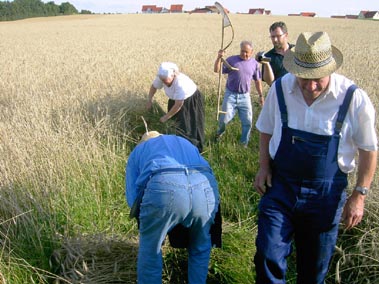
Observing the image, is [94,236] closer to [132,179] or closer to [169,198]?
[132,179]

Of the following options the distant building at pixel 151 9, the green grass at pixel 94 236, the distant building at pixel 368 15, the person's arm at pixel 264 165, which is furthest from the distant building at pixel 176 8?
the person's arm at pixel 264 165

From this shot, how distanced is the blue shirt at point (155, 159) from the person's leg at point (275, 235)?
0.47 m

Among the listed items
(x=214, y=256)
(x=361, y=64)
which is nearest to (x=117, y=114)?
(x=214, y=256)

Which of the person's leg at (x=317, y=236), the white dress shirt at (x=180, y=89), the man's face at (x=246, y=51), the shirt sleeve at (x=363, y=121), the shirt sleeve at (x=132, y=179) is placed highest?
the man's face at (x=246, y=51)

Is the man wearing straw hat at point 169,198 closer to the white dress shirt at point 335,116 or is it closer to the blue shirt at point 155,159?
the blue shirt at point 155,159

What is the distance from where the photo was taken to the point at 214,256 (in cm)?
295

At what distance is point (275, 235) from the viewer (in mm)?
2236

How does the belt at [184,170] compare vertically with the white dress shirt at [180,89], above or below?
below

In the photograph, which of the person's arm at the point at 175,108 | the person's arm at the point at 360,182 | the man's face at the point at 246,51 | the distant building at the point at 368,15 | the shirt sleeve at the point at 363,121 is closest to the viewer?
the shirt sleeve at the point at 363,121

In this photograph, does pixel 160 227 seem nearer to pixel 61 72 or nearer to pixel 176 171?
pixel 176 171

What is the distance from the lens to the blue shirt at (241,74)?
551cm

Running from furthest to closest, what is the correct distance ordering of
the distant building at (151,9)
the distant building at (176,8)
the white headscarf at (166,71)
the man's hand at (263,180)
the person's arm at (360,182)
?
the distant building at (151,9), the distant building at (176,8), the white headscarf at (166,71), the man's hand at (263,180), the person's arm at (360,182)

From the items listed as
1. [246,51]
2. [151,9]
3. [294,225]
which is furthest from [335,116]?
[151,9]

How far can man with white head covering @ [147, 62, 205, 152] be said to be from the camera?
4669 mm
